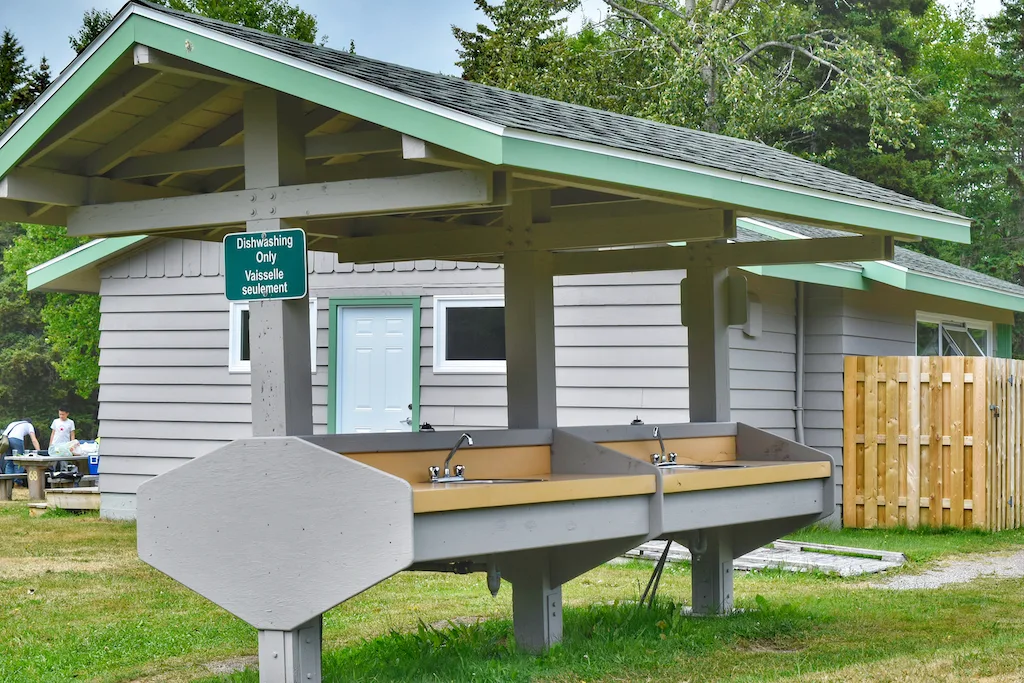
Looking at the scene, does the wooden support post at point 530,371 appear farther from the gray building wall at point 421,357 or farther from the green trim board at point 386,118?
the gray building wall at point 421,357

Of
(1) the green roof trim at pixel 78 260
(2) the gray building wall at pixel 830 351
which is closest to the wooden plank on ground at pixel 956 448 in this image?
(2) the gray building wall at pixel 830 351

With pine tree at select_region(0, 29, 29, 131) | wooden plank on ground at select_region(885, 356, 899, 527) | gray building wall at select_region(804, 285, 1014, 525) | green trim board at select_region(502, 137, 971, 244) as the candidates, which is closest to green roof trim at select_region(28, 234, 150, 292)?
gray building wall at select_region(804, 285, 1014, 525)

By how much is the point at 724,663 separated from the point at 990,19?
106 ft

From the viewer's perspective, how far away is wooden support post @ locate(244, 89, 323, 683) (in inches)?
230

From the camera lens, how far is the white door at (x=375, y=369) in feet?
46.7

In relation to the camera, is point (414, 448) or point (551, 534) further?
point (414, 448)

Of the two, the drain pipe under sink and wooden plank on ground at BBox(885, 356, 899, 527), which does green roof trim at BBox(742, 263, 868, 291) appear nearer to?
the drain pipe under sink

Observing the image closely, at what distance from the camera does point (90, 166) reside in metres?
7.18

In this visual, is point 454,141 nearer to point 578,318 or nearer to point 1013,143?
point 578,318

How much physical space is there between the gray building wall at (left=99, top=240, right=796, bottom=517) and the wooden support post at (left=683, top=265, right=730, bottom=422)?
3.99 m

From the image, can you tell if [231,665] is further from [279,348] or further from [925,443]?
[925,443]

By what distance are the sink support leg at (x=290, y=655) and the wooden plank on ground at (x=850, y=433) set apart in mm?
9347

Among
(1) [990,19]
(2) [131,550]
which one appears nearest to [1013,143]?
(1) [990,19]

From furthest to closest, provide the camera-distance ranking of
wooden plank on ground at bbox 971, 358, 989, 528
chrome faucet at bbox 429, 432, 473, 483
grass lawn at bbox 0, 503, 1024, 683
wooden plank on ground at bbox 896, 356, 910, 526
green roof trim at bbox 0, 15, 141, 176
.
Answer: wooden plank on ground at bbox 896, 356, 910, 526, wooden plank on ground at bbox 971, 358, 989, 528, grass lawn at bbox 0, 503, 1024, 683, chrome faucet at bbox 429, 432, 473, 483, green roof trim at bbox 0, 15, 141, 176
